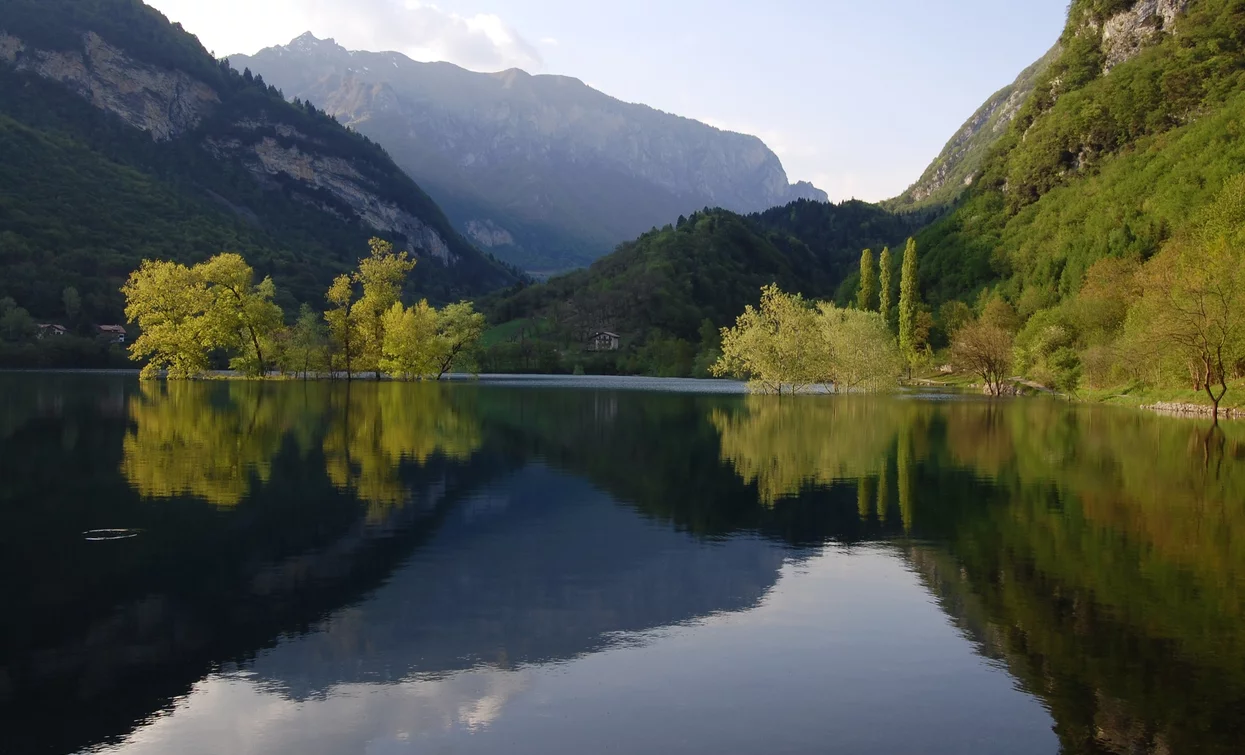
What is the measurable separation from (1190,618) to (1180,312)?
172ft

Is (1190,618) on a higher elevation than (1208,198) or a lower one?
lower

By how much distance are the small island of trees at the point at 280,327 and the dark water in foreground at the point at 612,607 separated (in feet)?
225

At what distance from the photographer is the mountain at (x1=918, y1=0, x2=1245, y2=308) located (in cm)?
11669

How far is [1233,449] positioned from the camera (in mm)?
37375

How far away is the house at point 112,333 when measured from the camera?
154m

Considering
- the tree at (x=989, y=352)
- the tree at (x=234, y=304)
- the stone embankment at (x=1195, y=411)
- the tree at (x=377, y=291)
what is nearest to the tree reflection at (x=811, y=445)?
the stone embankment at (x=1195, y=411)

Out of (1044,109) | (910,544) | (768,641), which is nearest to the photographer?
(768,641)

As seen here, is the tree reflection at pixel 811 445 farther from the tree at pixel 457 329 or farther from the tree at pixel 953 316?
the tree at pixel 953 316

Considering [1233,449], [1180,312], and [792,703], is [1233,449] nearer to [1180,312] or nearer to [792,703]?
[1180,312]

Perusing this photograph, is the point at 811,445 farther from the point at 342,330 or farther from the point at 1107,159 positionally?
the point at 1107,159

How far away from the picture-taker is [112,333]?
156 meters

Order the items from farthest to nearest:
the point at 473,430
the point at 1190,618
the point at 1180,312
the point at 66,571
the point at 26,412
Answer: the point at 1180,312, the point at 26,412, the point at 473,430, the point at 66,571, the point at 1190,618

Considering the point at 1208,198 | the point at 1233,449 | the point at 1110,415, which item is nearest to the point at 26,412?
the point at 1233,449

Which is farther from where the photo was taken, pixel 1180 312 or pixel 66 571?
pixel 1180 312
